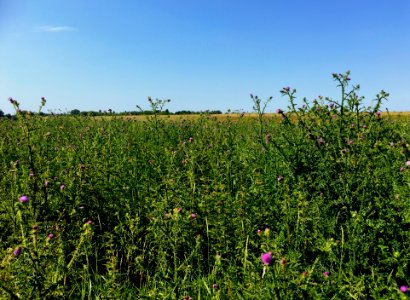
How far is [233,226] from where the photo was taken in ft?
9.09

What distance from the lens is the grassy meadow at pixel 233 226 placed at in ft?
6.35

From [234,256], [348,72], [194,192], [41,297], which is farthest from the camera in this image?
[348,72]

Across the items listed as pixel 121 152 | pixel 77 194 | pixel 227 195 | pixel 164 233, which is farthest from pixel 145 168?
pixel 164 233

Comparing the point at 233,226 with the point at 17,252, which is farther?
the point at 233,226

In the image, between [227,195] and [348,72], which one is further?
[348,72]

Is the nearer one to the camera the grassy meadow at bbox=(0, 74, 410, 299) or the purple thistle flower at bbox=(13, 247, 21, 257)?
the purple thistle flower at bbox=(13, 247, 21, 257)

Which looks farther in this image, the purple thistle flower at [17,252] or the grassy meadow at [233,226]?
the grassy meadow at [233,226]

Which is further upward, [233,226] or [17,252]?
[17,252]

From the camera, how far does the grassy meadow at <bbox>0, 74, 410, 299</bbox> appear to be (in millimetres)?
1936

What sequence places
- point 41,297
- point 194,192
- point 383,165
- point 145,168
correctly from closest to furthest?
point 41,297 < point 194,192 < point 383,165 < point 145,168

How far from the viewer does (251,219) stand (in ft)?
8.79

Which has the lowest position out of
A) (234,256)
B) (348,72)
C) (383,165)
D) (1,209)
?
(234,256)

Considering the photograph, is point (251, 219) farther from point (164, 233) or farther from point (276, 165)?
point (276, 165)

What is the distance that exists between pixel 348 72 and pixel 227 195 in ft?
5.92
